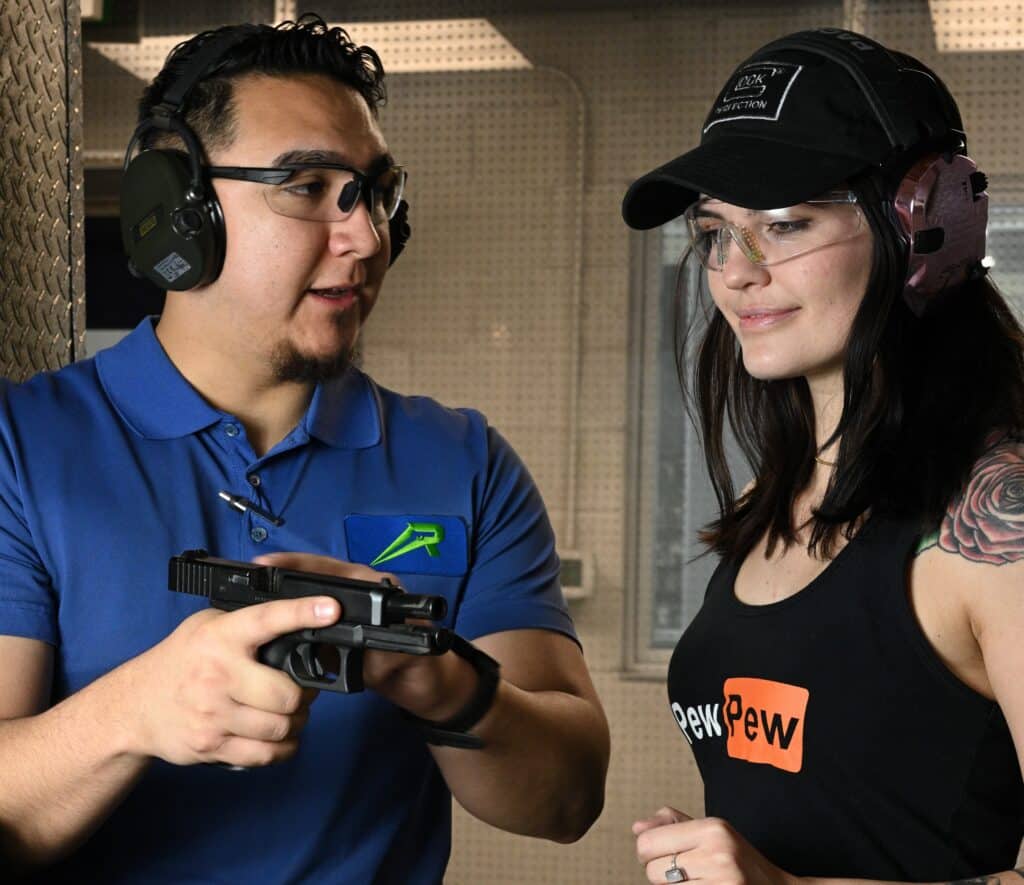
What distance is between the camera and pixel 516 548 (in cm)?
157

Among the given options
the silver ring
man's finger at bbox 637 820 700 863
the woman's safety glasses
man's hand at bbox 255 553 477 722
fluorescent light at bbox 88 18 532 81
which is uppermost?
fluorescent light at bbox 88 18 532 81

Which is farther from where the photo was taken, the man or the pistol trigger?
the man

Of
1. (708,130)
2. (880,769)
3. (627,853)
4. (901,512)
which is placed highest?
(708,130)

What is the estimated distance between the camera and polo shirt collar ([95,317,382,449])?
4.91 feet

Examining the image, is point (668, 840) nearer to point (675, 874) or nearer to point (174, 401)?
point (675, 874)

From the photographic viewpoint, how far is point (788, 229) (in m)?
1.33

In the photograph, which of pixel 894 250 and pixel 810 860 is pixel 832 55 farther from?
pixel 810 860

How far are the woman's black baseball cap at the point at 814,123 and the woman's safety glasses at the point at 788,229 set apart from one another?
0.04 m

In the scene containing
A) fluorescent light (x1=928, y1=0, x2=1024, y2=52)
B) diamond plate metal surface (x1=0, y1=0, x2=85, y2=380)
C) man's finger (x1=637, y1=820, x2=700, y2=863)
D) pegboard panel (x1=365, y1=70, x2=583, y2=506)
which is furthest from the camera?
pegboard panel (x1=365, y1=70, x2=583, y2=506)

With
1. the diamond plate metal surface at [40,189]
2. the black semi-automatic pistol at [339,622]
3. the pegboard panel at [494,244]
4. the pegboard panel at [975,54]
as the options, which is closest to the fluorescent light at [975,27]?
the pegboard panel at [975,54]

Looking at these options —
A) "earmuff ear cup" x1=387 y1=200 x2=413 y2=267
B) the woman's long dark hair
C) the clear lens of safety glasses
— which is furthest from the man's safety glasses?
the woman's long dark hair

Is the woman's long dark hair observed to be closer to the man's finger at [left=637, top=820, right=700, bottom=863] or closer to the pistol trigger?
the man's finger at [left=637, top=820, right=700, bottom=863]

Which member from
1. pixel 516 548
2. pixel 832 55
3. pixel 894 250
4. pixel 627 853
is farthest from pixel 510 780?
pixel 627 853

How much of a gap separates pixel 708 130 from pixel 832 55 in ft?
0.53
